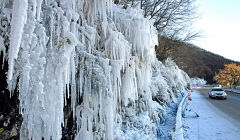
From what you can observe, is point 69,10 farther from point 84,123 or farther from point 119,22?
point 119,22

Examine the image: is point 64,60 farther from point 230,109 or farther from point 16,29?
point 230,109

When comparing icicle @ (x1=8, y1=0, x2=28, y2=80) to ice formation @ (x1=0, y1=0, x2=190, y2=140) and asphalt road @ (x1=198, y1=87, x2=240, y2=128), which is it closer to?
ice formation @ (x1=0, y1=0, x2=190, y2=140)

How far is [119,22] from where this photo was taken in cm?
348

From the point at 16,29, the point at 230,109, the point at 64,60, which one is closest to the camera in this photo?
the point at 16,29

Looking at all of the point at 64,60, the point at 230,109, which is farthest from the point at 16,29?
the point at 230,109

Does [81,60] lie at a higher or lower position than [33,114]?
higher

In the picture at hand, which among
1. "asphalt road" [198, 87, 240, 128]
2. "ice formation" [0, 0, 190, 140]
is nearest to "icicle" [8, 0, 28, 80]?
"ice formation" [0, 0, 190, 140]

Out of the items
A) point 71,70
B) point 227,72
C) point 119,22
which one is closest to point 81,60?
point 71,70

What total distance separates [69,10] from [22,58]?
0.75 m

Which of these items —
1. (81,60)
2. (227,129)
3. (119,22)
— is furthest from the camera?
(227,129)

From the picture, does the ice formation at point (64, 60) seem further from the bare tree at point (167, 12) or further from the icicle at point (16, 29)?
the bare tree at point (167, 12)

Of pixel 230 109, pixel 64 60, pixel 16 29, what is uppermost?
pixel 16 29

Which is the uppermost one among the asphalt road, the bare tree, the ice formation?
the bare tree

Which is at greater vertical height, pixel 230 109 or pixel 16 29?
pixel 16 29
